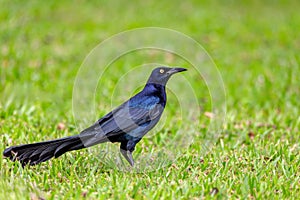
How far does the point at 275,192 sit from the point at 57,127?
3.12m

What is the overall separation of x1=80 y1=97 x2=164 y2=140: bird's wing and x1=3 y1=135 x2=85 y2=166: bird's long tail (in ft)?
0.41

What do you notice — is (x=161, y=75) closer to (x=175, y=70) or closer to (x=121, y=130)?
(x=175, y=70)

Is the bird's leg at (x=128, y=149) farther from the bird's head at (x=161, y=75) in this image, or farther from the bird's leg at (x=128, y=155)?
the bird's head at (x=161, y=75)

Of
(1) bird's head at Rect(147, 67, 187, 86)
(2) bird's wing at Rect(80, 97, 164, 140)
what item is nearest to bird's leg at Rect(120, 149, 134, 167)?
(2) bird's wing at Rect(80, 97, 164, 140)

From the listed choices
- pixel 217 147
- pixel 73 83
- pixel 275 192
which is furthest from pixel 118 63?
pixel 275 192

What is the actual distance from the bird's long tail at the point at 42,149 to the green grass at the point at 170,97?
108 mm

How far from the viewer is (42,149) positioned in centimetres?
459

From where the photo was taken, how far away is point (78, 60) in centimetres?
1051

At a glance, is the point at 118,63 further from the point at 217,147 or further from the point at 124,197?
the point at 124,197

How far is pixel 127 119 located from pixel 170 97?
4.07 metres

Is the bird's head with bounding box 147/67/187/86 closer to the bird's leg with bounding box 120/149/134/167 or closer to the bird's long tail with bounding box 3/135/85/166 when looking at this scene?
the bird's leg with bounding box 120/149/134/167

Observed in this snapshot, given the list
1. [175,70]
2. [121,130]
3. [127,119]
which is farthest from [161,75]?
[121,130]

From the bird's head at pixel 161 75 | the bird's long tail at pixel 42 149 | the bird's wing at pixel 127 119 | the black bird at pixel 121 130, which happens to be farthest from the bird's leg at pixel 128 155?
the bird's head at pixel 161 75

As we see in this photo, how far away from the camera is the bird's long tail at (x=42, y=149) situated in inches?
180
